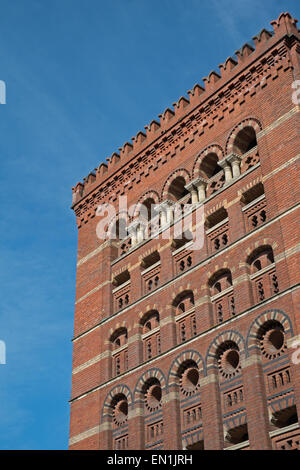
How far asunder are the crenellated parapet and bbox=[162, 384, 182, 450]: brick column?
26.6 ft

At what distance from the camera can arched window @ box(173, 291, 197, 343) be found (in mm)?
21859

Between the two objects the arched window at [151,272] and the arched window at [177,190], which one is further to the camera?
the arched window at [177,190]

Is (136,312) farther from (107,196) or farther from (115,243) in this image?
(107,196)

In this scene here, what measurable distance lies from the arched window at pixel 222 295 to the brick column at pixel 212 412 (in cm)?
161

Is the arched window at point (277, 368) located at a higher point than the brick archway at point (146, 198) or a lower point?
lower

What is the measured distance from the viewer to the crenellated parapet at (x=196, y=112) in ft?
75.9

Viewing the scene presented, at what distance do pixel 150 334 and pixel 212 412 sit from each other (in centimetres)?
390

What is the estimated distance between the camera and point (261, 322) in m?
19.5

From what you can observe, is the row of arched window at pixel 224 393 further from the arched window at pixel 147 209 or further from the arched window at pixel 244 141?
the arched window at pixel 244 141

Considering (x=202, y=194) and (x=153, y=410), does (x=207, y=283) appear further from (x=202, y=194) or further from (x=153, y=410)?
(x=153, y=410)

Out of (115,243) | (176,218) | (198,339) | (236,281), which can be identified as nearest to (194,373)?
(198,339)

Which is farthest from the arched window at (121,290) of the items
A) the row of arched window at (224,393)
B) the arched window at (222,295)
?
the arched window at (222,295)

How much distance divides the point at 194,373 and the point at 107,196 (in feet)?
28.2

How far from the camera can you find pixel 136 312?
77.8 feet
